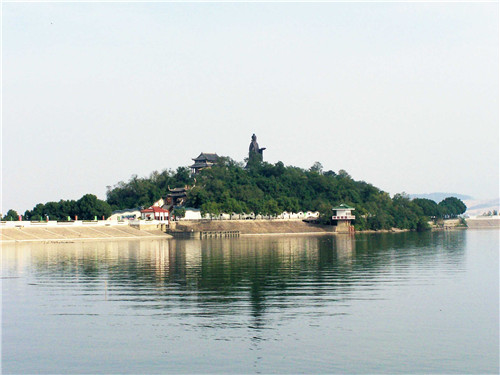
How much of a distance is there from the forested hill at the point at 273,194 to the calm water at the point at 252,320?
8710cm

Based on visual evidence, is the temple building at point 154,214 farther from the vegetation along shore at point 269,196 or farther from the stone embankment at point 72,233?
the stone embankment at point 72,233

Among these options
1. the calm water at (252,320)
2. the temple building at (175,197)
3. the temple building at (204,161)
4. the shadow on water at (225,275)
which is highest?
the temple building at (204,161)

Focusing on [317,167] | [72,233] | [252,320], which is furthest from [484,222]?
[252,320]

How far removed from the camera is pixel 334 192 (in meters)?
162

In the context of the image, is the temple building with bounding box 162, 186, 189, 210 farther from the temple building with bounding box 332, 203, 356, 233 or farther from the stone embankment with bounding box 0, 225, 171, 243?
the temple building with bounding box 332, 203, 356, 233

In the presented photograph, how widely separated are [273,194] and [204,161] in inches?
1227

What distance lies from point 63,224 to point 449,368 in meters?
88.3

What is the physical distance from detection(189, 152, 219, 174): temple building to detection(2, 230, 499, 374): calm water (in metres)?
132

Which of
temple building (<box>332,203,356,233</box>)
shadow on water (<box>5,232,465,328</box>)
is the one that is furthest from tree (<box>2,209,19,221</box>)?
temple building (<box>332,203,356,233</box>)

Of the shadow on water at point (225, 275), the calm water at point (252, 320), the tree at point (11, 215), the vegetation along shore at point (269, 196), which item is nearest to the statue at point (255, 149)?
the vegetation along shore at point (269, 196)

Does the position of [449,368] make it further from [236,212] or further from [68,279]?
[236,212]

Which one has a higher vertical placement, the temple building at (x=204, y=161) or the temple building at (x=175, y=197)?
the temple building at (x=204, y=161)

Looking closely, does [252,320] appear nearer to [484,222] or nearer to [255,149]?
[255,149]

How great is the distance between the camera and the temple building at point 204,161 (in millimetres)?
180250
